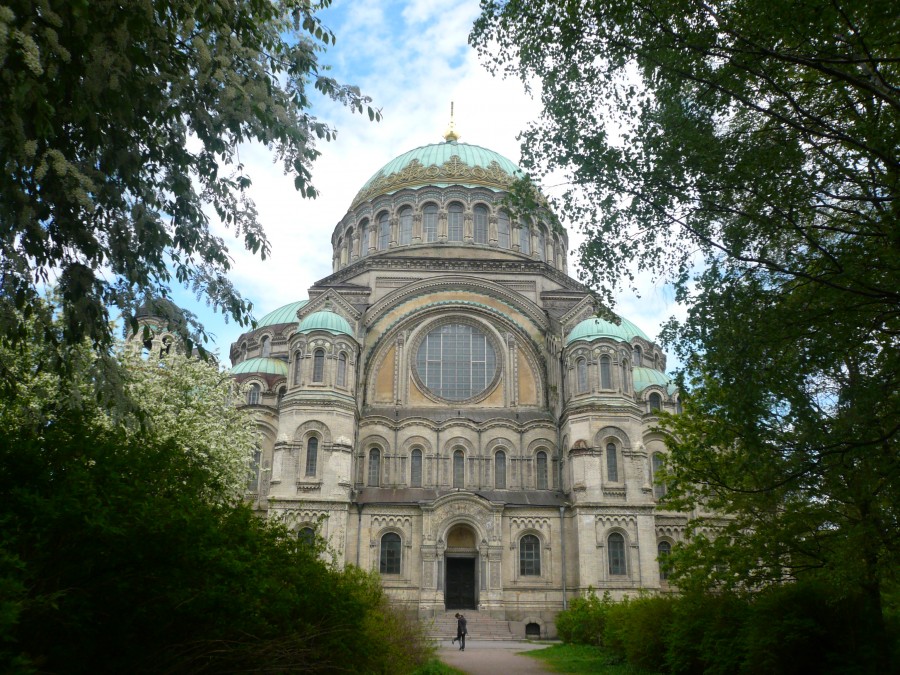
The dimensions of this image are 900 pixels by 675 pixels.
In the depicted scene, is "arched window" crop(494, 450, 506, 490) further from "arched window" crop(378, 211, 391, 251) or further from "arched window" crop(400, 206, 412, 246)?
"arched window" crop(378, 211, 391, 251)

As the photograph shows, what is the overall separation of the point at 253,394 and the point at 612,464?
16.9 m

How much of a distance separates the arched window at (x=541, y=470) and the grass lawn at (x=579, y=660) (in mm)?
8937

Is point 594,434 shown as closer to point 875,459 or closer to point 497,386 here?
point 497,386

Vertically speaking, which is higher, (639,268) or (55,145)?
(639,268)

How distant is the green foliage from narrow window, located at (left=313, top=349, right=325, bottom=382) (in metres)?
13.2

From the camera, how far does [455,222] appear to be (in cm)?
4106

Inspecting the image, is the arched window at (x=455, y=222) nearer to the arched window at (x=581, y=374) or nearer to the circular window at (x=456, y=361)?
the circular window at (x=456, y=361)

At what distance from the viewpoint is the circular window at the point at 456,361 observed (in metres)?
35.0

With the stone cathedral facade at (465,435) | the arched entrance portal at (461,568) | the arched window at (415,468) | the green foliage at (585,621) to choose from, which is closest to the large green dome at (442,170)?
the stone cathedral facade at (465,435)

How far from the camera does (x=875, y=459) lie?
10.1m

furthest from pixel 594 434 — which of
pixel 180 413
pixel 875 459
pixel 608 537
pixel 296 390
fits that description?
pixel 875 459

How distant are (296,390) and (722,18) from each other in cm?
2501

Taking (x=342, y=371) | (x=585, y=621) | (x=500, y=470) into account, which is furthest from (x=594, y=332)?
(x=585, y=621)

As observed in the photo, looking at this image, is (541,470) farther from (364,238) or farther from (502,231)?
(364,238)
